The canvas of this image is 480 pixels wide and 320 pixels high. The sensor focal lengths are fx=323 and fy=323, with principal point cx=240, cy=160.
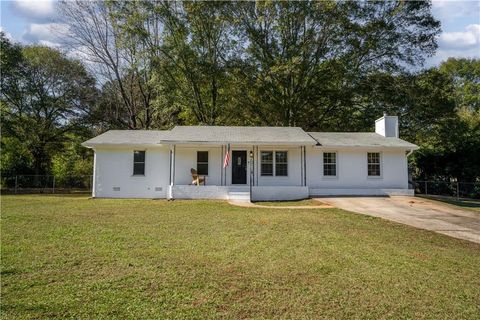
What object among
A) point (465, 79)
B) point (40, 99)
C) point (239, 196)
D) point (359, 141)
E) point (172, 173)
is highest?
point (465, 79)

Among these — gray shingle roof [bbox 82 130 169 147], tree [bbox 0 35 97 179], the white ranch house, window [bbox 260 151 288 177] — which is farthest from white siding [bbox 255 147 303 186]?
tree [bbox 0 35 97 179]

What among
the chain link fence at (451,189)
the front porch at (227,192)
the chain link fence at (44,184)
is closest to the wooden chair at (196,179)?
the front porch at (227,192)

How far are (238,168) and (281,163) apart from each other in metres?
2.46

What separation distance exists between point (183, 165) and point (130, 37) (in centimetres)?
1499

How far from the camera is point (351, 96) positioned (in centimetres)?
2741

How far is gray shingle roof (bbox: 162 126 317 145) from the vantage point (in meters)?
17.2

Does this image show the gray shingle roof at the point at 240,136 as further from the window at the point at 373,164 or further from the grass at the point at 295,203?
the window at the point at 373,164

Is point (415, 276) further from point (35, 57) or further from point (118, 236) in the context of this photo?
point (35, 57)

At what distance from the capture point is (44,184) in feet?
78.9

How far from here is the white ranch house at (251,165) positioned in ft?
58.8

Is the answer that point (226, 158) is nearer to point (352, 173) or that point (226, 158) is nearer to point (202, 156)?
point (202, 156)

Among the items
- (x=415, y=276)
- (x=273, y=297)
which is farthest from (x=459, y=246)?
(x=273, y=297)

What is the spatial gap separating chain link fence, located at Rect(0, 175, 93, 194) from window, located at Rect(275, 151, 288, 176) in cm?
1485

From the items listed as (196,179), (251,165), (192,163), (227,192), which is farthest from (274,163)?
(192,163)
